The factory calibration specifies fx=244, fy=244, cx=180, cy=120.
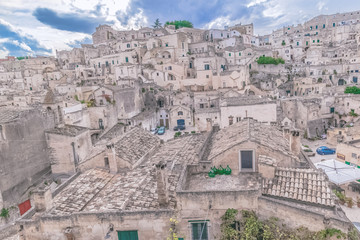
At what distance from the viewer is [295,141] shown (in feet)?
44.9

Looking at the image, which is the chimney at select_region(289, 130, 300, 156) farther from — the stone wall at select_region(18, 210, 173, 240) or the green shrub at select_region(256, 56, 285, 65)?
the green shrub at select_region(256, 56, 285, 65)

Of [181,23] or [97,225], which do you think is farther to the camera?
[181,23]

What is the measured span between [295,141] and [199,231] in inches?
302

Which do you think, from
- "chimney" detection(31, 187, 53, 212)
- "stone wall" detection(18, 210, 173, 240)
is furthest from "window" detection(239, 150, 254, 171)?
"chimney" detection(31, 187, 53, 212)

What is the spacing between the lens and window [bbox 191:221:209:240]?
9523mm

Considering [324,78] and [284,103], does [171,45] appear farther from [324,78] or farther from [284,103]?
[324,78]

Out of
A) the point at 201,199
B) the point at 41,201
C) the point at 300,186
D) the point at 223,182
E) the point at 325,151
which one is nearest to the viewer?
the point at 201,199

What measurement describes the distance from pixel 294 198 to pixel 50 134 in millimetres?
20092

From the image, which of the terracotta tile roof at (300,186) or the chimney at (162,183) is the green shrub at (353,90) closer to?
the terracotta tile roof at (300,186)

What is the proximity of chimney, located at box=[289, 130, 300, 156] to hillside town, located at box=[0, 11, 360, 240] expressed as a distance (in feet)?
0.19

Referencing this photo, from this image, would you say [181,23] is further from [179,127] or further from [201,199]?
[201,199]

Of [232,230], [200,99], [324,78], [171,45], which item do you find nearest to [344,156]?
[232,230]

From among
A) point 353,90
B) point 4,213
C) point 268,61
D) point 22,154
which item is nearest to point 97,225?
point 4,213

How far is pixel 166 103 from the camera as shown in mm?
48250
